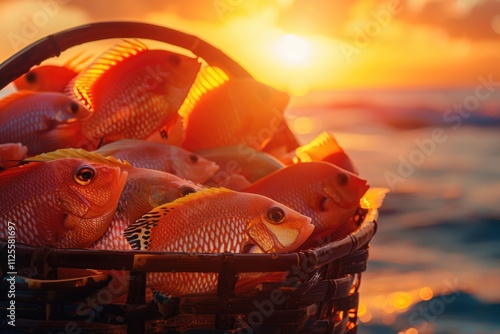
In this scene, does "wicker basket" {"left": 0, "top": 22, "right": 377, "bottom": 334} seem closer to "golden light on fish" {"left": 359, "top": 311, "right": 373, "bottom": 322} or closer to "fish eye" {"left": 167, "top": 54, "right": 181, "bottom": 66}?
"fish eye" {"left": 167, "top": 54, "right": 181, "bottom": 66}

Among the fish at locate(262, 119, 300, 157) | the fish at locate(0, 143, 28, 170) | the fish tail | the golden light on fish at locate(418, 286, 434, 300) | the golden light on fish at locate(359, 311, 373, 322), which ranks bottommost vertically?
the golden light on fish at locate(418, 286, 434, 300)

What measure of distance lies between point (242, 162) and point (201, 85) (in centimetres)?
45

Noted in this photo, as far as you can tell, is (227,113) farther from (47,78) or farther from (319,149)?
(47,78)

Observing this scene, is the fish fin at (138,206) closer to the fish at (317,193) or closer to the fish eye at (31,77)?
the fish at (317,193)

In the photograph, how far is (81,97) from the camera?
7.80 feet

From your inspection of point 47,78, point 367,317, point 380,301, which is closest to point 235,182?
point 47,78

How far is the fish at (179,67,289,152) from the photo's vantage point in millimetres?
2488

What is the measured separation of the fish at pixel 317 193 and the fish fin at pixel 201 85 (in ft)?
2.08

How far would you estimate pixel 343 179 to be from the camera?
6.97ft

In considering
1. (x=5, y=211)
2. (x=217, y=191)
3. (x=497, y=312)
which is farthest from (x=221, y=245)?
(x=497, y=312)

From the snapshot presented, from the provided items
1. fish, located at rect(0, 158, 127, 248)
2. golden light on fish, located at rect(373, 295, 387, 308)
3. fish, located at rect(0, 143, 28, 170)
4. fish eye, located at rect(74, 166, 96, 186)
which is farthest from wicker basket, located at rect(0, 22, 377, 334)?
golden light on fish, located at rect(373, 295, 387, 308)

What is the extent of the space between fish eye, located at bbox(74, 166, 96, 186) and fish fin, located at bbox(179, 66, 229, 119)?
0.93m

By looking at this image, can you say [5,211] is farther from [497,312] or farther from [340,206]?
[497,312]

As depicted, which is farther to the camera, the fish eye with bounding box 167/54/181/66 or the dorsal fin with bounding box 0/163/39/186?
the fish eye with bounding box 167/54/181/66
